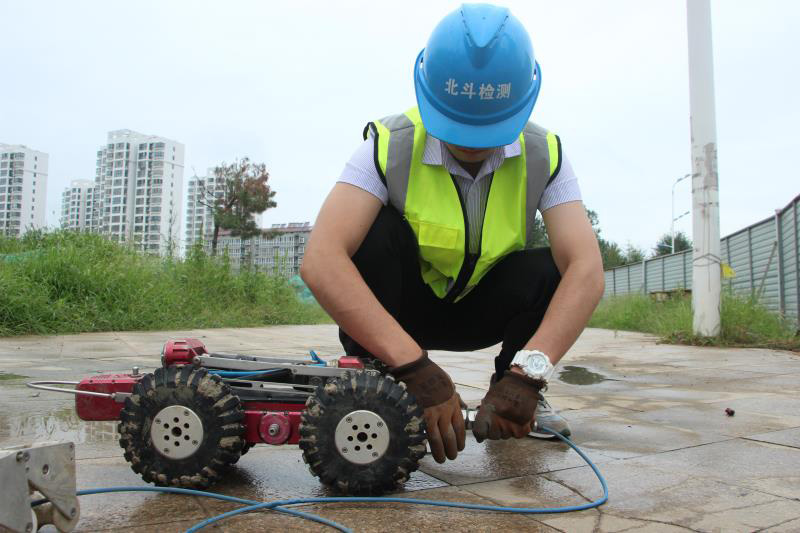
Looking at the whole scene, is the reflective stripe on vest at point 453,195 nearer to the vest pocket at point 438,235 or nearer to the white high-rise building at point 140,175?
the vest pocket at point 438,235

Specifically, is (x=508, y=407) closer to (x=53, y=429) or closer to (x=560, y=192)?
(x=560, y=192)

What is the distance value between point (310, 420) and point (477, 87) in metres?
0.97

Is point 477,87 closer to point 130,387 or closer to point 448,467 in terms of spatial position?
point 448,467

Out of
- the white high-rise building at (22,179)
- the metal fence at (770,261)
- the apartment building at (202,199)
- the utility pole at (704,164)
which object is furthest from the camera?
the apartment building at (202,199)

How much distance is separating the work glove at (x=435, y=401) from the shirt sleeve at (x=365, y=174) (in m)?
0.52

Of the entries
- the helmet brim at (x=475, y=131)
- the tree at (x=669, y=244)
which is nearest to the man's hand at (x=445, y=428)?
the helmet brim at (x=475, y=131)

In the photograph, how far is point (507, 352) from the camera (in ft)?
7.27

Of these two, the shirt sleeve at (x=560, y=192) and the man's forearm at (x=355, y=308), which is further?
the shirt sleeve at (x=560, y=192)

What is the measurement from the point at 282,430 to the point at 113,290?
23.1 feet

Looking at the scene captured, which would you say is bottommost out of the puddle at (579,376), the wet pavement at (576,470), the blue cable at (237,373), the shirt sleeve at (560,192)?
the wet pavement at (576,470)

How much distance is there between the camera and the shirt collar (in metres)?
1.89

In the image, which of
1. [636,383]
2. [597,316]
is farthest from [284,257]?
[636,383]

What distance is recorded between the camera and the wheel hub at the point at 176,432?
1424 millimetres

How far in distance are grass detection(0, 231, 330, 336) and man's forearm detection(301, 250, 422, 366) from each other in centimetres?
580
